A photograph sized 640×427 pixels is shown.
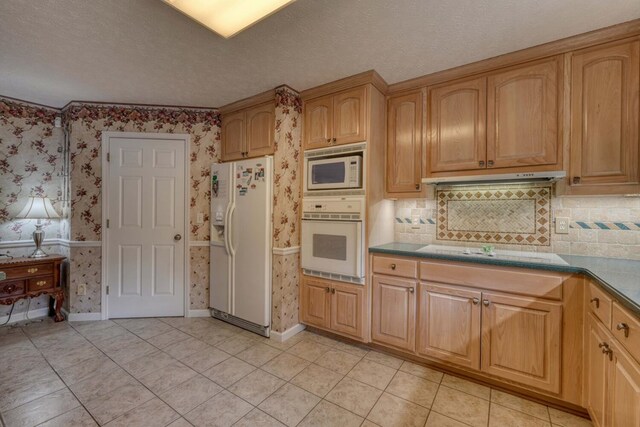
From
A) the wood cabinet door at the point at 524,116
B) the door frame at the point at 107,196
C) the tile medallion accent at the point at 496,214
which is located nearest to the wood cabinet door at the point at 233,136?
the door frame at the point at 107,196

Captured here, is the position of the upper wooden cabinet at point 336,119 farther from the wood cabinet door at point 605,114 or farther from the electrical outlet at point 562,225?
the electrical outlet at point 562,225

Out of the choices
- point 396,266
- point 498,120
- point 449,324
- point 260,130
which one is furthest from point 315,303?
point 498,120

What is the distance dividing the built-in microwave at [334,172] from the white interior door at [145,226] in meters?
1.59

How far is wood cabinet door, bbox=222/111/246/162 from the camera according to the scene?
9.85 ft

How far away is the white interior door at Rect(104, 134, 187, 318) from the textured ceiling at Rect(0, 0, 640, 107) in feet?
2.36

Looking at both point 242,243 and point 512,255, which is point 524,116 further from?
point 242,243

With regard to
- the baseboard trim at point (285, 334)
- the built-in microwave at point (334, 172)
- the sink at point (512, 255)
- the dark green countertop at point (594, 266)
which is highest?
the built-in microwave at point (334, 172)

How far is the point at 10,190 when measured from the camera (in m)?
2.95

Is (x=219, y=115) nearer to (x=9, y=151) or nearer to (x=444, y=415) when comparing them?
(x=9, y=151)

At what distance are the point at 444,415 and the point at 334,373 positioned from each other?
77 cm

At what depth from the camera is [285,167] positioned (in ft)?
8.70

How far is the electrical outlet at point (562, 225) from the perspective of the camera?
2.09 m

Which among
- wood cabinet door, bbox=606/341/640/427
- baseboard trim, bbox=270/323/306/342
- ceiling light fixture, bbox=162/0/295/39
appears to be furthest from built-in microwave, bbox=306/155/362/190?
wood cabinet door, bbox=606/341/640/427

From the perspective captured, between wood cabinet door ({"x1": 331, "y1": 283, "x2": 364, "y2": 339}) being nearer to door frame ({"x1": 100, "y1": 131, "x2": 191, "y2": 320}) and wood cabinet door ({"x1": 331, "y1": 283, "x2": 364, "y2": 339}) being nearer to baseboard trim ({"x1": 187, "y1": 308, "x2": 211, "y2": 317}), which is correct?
baseboard trim ({"x1": 187, "y1": 308, "x2": 211, "y2": 317})
